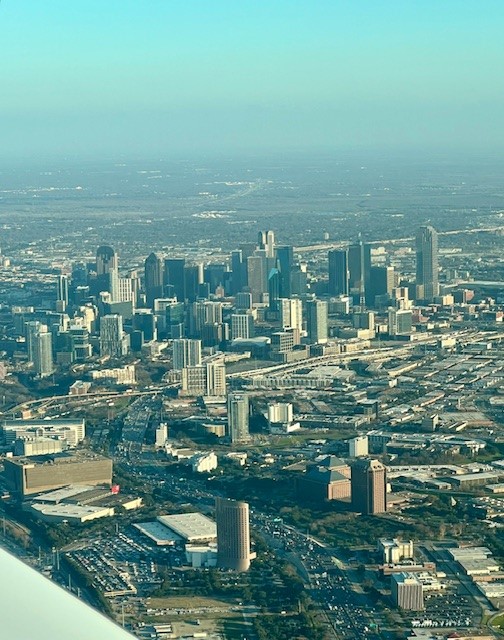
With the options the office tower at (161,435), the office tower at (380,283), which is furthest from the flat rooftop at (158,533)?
the office tower at (380,283)

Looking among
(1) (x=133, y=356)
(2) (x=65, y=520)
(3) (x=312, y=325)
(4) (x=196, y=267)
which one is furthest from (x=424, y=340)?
(2) (x=65, y=520)

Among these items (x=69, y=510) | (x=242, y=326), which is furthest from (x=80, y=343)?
(x=69, y=510)

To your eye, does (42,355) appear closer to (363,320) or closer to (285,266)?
(363,320)

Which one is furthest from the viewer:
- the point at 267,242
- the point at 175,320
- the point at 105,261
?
the point at 267,242

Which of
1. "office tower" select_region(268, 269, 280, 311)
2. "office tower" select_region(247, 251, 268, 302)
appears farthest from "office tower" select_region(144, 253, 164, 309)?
"office tower" select_region(268, 269, 280, 311)

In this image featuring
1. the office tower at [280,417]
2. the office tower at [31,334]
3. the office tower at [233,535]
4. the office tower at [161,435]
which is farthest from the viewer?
the office tower at [31,334]

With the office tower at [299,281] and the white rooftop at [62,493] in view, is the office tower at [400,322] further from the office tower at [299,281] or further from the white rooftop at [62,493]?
the white rooftop at [62,493]

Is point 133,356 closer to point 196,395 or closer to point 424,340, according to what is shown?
point 196,395
